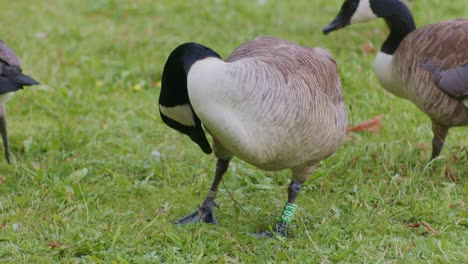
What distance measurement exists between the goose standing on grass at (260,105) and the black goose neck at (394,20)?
121 centimetres

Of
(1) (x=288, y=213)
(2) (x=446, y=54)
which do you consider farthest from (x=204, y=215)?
(2) (x=446, y=54)

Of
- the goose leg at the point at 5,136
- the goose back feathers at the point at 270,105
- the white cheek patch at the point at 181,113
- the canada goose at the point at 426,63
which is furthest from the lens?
the goose leg at the point at 5,136

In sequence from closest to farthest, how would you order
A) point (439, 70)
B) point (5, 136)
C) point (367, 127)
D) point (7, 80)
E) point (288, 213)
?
point (288, 213) → point (7, 80) → point (439, 70) → point (5, 136) → point (367, 127)

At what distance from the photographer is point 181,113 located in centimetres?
351

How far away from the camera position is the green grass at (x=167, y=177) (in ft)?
12.5

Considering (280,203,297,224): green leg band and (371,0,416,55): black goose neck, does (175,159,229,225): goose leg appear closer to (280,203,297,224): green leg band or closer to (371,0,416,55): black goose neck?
(280,203,297,224): green leg band

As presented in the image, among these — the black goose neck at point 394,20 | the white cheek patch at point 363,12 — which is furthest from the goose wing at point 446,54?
the white cheek patch at point 363,12

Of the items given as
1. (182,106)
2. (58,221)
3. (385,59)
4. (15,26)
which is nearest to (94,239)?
(58,221)

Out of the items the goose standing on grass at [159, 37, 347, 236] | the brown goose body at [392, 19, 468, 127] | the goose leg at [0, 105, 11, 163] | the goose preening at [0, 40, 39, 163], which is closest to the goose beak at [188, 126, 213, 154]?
the goose standing on grass at [159, 37, 347, 236]

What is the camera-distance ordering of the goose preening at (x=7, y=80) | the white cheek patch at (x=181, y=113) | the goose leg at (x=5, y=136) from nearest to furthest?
the white cheek patch at (x=181, y=113) → the goose preening at (x=7, y=80) → the goose leg at (x=5, y=136)

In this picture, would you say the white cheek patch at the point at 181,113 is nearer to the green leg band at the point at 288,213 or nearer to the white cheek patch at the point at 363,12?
the green leg band at the point at 288,213

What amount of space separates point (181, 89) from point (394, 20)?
228 centimetres

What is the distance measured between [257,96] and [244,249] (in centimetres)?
98

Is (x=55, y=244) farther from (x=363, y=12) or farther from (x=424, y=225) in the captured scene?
(x=363, y=12)
